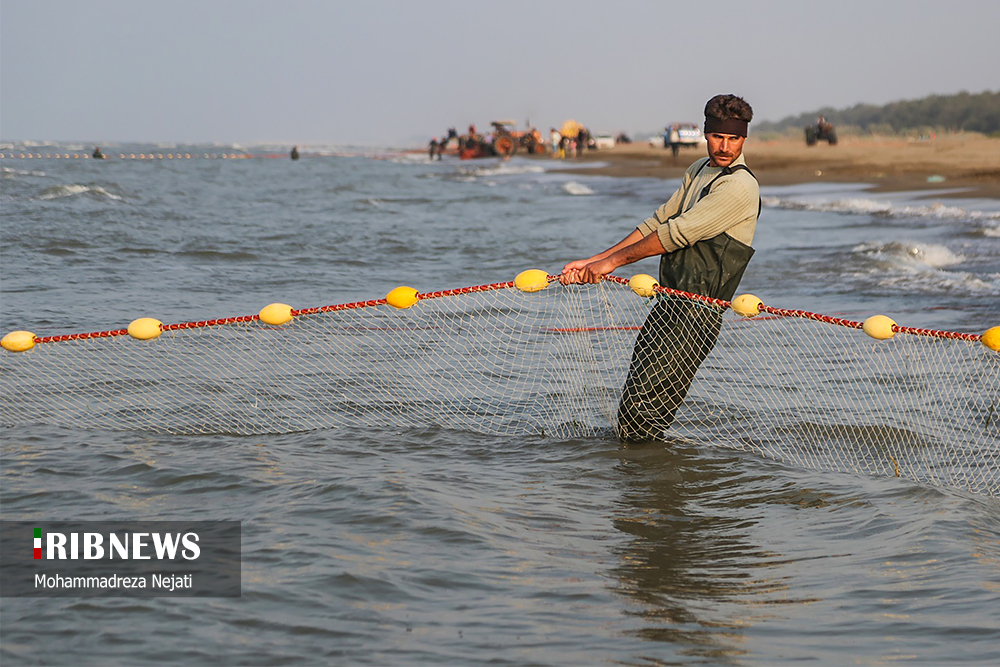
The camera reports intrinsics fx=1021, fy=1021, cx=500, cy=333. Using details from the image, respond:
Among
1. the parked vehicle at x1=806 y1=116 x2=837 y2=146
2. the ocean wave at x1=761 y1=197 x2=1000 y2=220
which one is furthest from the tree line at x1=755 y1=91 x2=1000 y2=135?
the ocean wave at x1=761 y1=197 x2=1000 y2=220

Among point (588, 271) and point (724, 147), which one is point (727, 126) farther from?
point (588, 271)

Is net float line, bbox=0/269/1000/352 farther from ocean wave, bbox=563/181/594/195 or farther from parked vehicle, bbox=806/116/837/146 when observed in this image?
parked vehicle, bbox=806/116/837/146

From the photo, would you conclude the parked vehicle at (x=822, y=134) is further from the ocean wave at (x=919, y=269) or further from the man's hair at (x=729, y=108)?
the man's hair at (x=729, y=108)

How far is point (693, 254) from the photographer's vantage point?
17.9 feet

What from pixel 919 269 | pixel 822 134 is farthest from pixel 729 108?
pixel 822 134

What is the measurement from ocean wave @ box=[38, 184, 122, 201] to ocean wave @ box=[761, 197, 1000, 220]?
53.7ft

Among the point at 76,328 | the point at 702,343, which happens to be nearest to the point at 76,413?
the point at 76,328

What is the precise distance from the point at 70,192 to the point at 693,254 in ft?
77.3

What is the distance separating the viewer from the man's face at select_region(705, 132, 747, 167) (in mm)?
5172

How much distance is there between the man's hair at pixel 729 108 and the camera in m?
5.13

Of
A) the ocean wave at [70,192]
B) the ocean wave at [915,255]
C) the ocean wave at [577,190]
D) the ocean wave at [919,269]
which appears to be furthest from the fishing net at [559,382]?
the ocean wave at [577,190]

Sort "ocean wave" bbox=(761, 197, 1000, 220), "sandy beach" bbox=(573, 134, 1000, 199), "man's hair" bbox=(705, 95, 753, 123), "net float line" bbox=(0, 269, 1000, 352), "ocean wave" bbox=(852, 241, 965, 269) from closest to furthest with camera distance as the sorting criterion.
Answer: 1. "net float line" bbox=(0, 269, 1000, 352)
2. "man's hair" bbox=(705, 95, 753, 123)
3. "ocean wave" bbox=(852, 241, 965, 269)
4. "ocean wave" bbox=(761, 197, 1000, 220)
5. "sandy beach" bbox=(573, 134, 1000, 199)

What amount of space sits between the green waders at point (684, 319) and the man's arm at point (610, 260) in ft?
0.80

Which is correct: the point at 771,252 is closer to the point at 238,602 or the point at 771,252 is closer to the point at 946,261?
the point at 946,261
